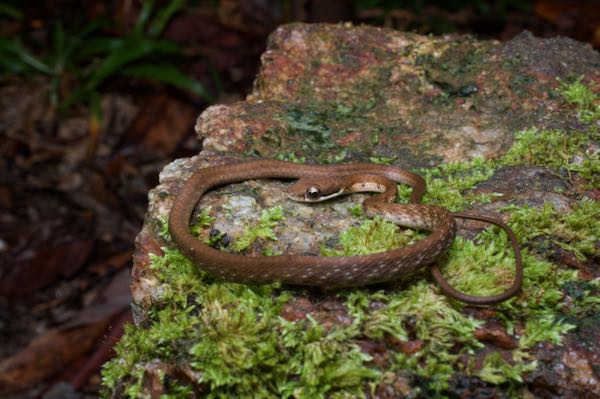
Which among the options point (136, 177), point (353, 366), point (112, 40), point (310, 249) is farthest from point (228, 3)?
point (353, 366)

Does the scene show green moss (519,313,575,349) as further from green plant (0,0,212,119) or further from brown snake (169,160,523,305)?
green plant (0,0,212,119)

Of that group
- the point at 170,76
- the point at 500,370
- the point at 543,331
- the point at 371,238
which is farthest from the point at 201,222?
the point at 170,76

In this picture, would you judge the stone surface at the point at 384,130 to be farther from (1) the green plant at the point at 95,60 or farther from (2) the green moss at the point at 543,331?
(1) the green plant at the point at 95,60

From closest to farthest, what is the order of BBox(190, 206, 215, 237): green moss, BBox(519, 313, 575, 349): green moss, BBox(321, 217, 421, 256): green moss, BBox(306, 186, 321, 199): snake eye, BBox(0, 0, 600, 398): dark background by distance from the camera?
BBox(519, 313, 575, 349): green moss → BBox(321, 217, 421, 256): green moss → BBox(190, 206, 215, 237): green moss → BBox(306, 186, 321, 199): snake eye → BBox(0, 0, 600, 398): dark background

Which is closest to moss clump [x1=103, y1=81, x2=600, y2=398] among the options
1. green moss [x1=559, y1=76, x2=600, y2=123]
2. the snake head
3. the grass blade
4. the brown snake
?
the brown snake

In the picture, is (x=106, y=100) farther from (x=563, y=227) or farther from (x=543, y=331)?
(x=543, y=331)

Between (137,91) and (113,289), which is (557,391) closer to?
(113,289)

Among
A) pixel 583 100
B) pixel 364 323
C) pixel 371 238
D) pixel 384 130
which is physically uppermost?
pixel 583 100
